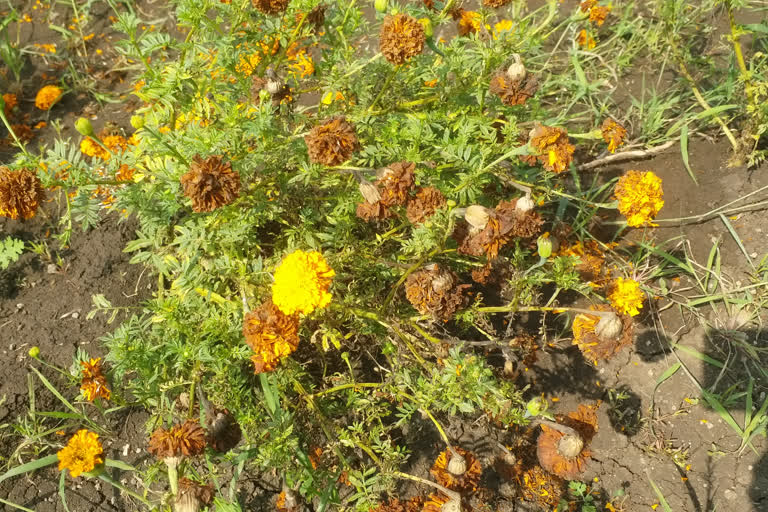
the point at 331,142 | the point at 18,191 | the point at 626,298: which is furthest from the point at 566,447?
the point at 18,191

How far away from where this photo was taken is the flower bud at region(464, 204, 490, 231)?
1.93 metres

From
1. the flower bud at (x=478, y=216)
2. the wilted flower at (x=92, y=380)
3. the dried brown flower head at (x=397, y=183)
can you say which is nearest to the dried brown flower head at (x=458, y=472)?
the flower bud at (x=478, y=216)

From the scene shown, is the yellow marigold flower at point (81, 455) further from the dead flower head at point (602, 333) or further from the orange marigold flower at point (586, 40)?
the orange marigold flower at point (586, 40)

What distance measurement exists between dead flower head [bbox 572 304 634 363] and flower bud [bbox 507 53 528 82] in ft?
3.09

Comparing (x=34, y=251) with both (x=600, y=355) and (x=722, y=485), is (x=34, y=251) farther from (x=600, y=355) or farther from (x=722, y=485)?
(x=722, y=485)

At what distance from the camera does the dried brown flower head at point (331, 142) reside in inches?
73.1

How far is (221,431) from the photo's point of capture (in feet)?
6.33

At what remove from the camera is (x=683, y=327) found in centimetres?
263

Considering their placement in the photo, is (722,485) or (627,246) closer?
(722,485)

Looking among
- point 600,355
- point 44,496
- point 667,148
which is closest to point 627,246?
point 667,148

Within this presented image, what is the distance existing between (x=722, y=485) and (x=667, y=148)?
177 cm

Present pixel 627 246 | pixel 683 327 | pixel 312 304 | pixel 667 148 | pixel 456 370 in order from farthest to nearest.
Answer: pixel 667 148
pixel 627 246
pixel 683 327
pixel 456 370
pixel 312 304

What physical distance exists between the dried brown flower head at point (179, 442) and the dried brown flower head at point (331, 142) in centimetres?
98

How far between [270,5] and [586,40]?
7.10ft
